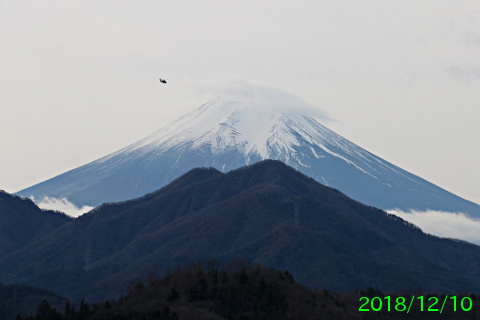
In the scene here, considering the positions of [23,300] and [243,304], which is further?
[23,300]

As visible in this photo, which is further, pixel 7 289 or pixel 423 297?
pixel 7 289

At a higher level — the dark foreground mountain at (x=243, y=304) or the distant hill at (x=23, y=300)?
the dark foreground mountain at (x=243, y=304)

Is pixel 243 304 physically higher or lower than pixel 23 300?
higher

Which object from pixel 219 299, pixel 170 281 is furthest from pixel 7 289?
pixel 219 299

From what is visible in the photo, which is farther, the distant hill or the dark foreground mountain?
the distant hill

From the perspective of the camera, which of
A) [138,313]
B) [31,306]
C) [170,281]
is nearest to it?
[138,313]

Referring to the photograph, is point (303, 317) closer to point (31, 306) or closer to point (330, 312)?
point (330, 312)

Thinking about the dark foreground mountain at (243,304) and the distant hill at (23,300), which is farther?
the distant hill at (23,300)

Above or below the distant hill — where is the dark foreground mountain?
above
